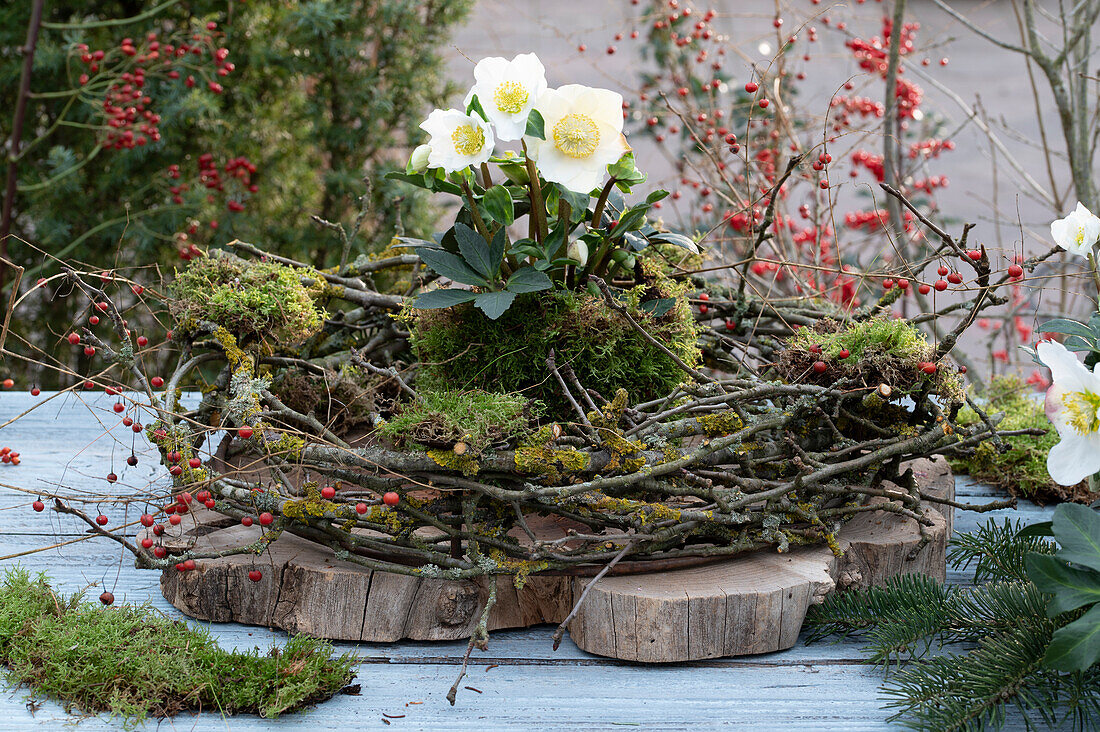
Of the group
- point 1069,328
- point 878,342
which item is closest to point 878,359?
point 878,342

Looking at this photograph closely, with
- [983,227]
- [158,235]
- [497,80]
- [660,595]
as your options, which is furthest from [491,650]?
[983,227]

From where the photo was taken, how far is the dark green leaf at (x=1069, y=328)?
745mm

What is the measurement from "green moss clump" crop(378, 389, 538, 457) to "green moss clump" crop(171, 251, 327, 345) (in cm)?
24

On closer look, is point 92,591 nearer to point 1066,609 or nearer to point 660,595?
point 660,595

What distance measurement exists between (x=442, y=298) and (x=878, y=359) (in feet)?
1.45

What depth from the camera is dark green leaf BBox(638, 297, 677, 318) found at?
0.97 m

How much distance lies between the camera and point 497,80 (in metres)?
0.83

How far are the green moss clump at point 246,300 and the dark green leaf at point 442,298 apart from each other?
204 millimetres

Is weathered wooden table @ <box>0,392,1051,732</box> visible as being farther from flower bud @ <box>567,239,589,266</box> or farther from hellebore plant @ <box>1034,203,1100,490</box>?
flower bud @ <box>567,239,589,266</box>

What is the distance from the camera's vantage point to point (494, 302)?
85 centimetres

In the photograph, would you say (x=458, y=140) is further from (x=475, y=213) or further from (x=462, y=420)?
(x=462, y=420)

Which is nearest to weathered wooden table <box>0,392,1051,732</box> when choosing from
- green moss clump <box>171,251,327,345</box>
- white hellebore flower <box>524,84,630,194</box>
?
green moss clump <box>171,251,327,345</box>

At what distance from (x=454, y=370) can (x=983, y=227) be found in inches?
144

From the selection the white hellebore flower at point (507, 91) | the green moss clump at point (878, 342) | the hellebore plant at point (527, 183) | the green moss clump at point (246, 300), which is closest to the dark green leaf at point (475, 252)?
the hellebore plant at point (527, 183)
